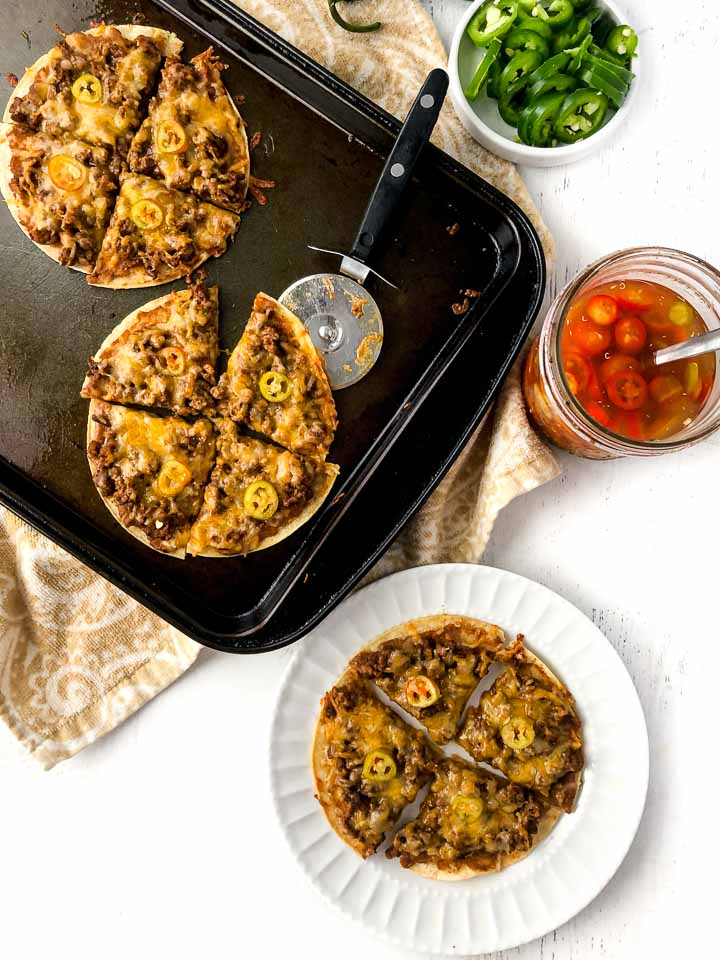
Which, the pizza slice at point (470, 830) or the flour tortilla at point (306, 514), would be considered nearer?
the pizza slice at point (470, 830)

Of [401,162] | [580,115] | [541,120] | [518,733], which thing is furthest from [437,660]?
[580,115]

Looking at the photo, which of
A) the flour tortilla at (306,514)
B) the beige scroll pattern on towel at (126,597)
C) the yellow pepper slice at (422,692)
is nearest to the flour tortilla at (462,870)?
the yellow pepper slice at (422,692)

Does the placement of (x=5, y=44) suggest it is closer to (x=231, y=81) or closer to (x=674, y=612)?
(x=231, y=81)

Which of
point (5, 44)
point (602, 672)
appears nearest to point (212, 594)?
point (602, 672)

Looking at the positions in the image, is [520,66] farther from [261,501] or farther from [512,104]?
[261,501]

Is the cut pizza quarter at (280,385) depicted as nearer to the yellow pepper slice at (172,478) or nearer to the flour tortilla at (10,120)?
the yellow pepper slice at (172,478)

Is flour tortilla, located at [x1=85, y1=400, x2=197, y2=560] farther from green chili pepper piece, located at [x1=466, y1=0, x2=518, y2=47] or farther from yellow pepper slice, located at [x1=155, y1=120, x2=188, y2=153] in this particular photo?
green chili pepper piece, located at [x1=466, y1=0, x2=518, y2=47]
